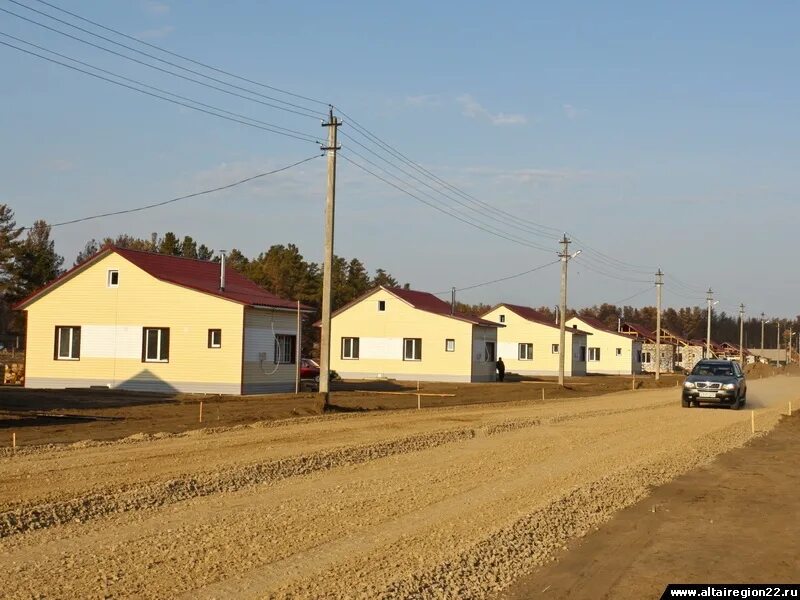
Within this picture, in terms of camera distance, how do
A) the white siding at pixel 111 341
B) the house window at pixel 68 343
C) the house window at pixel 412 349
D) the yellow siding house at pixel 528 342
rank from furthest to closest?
the yellow siding house at pixel 528 342, the house window at pixel 412 349, the house window at pixel 68 343, the white siding at pixel 111 341

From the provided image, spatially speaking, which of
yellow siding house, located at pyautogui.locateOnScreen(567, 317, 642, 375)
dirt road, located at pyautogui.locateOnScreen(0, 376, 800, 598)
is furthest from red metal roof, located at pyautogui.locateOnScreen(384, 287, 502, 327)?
dirt road, located at pyautogui.locateOnScreen(0, 376, 800, 598)

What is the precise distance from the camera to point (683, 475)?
1552cm

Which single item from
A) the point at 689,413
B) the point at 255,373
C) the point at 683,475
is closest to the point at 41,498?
the point at 683,475

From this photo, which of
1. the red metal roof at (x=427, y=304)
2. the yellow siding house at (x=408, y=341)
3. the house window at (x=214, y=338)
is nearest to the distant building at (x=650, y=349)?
the red metal roof at (x=427, y=304)

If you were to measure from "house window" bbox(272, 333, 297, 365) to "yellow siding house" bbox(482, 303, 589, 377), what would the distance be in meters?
34.3

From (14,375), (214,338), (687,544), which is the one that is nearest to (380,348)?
(214,338)

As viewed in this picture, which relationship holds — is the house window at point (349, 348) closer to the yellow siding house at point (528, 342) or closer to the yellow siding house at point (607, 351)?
the yellow siding house at point (528, 342)

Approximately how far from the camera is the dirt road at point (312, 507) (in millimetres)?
8016

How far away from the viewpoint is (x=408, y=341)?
185 feet

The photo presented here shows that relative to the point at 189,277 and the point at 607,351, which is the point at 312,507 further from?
the point at 607,351

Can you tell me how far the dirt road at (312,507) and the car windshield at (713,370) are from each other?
13.2m

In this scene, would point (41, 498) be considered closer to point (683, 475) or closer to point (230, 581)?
point (230, 581)

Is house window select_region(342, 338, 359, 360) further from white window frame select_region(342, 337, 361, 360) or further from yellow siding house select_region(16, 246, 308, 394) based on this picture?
yellow siding house select_region(16, 246, 308, 394)

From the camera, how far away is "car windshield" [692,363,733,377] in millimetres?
34188
